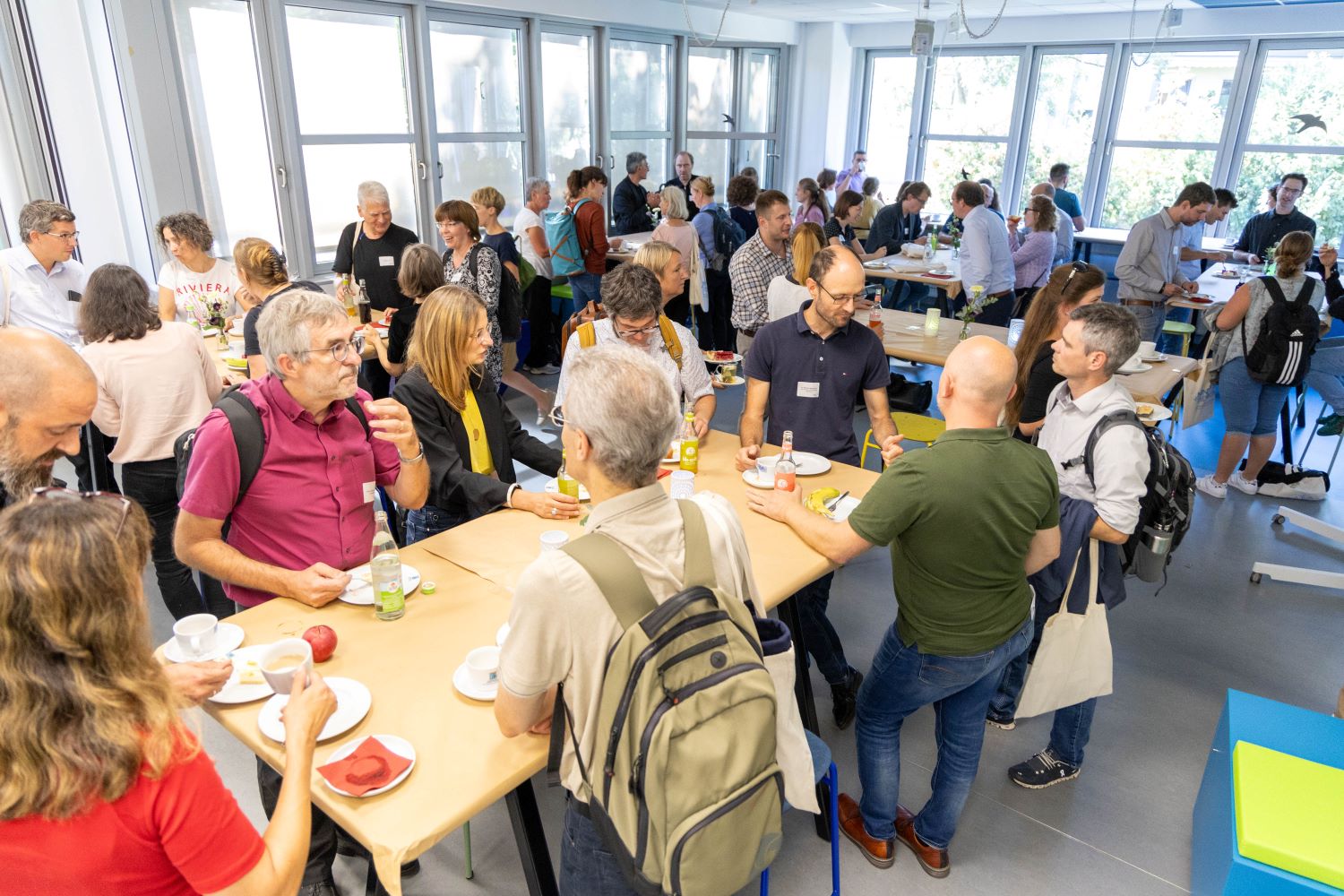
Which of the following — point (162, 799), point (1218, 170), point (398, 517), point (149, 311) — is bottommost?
point (398, 517)

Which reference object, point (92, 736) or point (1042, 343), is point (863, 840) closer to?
point (1042, 343)

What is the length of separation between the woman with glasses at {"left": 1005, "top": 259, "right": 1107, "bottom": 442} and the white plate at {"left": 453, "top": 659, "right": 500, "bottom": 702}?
2.40 m

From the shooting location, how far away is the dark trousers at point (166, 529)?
3158 millimetres

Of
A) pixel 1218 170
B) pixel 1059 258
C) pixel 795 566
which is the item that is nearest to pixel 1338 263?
pixel 1218 170

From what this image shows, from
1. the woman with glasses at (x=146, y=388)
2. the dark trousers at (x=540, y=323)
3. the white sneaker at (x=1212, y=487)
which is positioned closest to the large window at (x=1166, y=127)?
the white sneaker at (x=1212, y=487)

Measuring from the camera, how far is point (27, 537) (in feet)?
3.36

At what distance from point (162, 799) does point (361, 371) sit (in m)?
4.16

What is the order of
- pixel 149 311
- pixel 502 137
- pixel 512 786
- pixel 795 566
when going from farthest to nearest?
pixel 502 137, pixel 149 311, pixel 795 566, pixel 512 786

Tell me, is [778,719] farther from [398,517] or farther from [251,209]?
[251,209]

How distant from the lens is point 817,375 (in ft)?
10.2

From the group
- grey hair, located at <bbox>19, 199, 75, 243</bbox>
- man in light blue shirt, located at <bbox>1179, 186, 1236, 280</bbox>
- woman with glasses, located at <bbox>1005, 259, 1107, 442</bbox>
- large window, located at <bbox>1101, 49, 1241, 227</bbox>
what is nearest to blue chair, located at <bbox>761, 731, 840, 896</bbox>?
woman with glasses, located at <bbox>1005, 259, 1107, 442</bbox>

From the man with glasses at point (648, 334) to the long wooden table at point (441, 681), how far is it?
0.68 metres

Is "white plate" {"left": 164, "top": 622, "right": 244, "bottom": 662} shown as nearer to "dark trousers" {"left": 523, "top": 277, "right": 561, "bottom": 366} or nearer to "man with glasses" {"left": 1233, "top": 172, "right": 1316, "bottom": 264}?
"dark trousers" {"left": 523, "top": 277, "right": 561, "bottom": 366}

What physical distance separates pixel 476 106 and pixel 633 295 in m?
6.34
